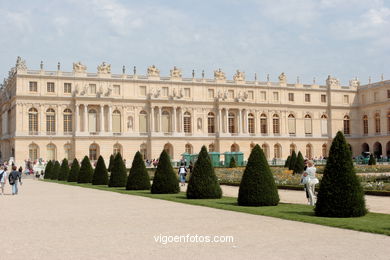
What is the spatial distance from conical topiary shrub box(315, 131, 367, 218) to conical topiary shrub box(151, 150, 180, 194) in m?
8.40

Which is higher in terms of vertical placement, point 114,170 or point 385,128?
point 385,128

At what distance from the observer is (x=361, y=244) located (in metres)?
8.22

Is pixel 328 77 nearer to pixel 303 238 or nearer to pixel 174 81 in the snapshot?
pixel 174 81

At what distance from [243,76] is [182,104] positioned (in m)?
8.96

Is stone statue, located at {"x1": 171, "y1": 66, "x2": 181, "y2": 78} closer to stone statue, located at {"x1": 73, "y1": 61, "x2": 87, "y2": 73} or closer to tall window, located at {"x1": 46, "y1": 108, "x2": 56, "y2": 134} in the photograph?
stone statue, located at {"x1": 73, "y1": 61, "x2": 87, "y2": 73}

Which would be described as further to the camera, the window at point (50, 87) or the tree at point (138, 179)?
the window at point (50, 87)

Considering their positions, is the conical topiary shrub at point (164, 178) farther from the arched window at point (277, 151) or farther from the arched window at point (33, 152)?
the arched window at point (277, 151)

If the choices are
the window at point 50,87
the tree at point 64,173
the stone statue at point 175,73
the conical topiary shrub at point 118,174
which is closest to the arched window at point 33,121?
the window at point 50,87

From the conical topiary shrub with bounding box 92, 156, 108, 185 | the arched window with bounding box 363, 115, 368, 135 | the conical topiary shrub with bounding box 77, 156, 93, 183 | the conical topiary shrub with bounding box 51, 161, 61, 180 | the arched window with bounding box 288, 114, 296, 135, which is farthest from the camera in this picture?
the arched window with bounding box 363, 115, 368, 135

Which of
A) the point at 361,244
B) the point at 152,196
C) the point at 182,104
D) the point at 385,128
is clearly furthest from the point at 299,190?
the point at 385,128

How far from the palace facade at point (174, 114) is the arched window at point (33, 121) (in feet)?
0.34

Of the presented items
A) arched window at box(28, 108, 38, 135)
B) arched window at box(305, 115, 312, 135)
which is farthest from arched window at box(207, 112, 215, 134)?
arched window at box(28, 108, 38, 135)

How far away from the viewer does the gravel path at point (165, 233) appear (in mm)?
7571

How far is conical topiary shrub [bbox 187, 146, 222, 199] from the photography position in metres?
16.8
